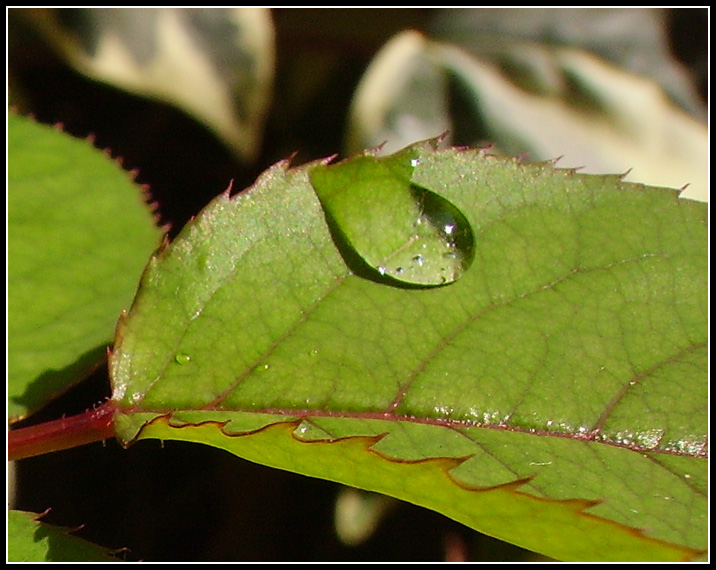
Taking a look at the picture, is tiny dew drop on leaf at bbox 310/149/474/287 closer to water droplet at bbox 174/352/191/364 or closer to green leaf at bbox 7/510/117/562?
water droplet at bbox 174/352/191/364

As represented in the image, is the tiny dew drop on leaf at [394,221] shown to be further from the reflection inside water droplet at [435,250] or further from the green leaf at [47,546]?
the green leaf at [47,546]

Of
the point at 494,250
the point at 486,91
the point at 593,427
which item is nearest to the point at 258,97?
the point at 486,91

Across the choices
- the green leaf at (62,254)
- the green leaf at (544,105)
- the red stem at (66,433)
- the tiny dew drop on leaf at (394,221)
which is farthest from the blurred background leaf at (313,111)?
the tiny dew drop on leaf at (394,221)

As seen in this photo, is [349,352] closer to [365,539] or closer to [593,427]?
[593,427]

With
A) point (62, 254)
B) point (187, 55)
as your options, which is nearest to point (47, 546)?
point (62, 254)

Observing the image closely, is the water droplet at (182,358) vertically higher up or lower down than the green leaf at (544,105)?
lower down

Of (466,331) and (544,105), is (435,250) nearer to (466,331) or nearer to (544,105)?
(466,331)

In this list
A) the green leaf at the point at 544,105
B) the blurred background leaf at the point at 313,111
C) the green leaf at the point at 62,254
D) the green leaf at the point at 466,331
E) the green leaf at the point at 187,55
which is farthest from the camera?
the green leaf at the point at 544,105
